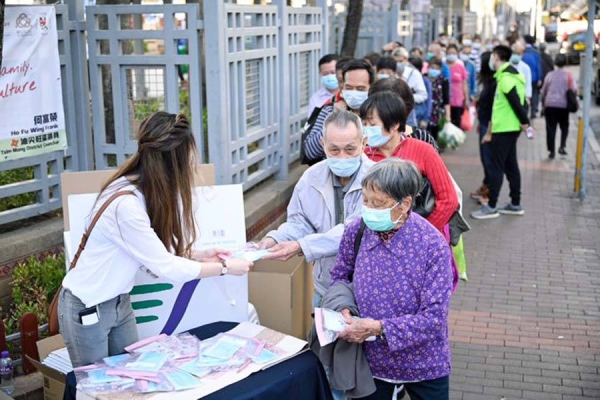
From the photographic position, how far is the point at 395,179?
346 centimetres

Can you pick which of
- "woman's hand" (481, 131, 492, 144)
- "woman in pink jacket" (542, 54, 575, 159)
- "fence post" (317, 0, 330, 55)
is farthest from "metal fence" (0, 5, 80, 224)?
"woman in pink jacket" (542, 54, 575, 159)

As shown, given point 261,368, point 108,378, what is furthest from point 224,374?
point 108,378

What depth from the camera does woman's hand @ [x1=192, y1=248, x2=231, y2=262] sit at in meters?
4.09

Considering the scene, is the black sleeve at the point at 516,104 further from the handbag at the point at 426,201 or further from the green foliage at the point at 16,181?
the green foliage at the point at 16,181

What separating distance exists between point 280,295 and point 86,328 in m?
1.47

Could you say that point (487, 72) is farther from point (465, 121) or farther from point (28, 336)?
point (28, 336)

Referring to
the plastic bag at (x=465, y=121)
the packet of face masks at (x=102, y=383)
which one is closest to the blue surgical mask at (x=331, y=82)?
the packet of face masks at (x=102, y=383)

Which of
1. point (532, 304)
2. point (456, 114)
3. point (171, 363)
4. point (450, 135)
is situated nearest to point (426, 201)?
point (171, 363)

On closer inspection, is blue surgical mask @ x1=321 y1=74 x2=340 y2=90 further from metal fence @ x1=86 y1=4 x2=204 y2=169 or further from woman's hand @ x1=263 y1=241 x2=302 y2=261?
woman's hand @ x1=263 y1=241 x2=302 y2=261

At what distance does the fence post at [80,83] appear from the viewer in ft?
20.9

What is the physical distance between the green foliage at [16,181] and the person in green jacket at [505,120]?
Answer: 19.0 feet

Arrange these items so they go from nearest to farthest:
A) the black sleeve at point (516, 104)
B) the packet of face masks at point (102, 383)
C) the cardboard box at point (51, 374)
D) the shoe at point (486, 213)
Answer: the packet of face masks at point (102, 383), the cardboard box at point (51, 374), the black sleeve at point (516, 104), the shoe at point (486, 213)

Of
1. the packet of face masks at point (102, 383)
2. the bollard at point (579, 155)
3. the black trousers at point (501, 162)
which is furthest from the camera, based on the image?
the bollard at point (579, 155)

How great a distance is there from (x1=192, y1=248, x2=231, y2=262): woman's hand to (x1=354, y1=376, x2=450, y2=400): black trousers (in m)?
1.03
